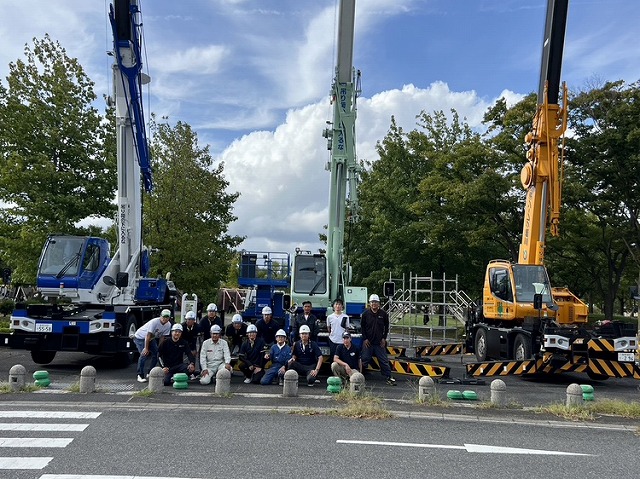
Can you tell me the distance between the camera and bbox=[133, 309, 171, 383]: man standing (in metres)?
13.2

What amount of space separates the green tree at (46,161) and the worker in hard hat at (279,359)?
38.8 ft

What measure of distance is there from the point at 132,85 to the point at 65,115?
693 cm

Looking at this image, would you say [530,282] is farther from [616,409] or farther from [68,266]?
[68,266]

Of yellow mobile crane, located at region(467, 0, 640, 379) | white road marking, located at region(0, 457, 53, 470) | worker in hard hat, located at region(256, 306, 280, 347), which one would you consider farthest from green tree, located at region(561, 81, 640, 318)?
white road marking, located at region(0, 457, 53, 470)

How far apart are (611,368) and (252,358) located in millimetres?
8020

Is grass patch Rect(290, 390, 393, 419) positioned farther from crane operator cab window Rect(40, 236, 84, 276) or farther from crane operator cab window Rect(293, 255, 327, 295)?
crane operator cab window Rect(40, 236, 84, 276)

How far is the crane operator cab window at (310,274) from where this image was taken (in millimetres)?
16922

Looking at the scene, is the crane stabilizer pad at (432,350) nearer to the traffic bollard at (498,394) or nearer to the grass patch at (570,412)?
the traffic bollard at (498,394)

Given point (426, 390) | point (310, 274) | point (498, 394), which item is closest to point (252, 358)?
point (426, 390)

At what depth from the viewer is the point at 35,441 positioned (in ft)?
27.0

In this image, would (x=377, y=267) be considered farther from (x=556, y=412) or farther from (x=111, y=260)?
(x=556, y=412)

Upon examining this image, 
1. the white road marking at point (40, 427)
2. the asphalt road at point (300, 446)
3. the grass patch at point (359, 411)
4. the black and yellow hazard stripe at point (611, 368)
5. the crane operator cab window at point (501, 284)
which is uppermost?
the crane operator cab window at point (501, 284)

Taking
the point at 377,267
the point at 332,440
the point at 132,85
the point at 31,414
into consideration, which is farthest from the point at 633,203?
the point at 31,414

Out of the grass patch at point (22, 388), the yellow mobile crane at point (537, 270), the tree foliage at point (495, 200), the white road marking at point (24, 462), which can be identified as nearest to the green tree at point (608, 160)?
the tree foliage at point (495, 200)
